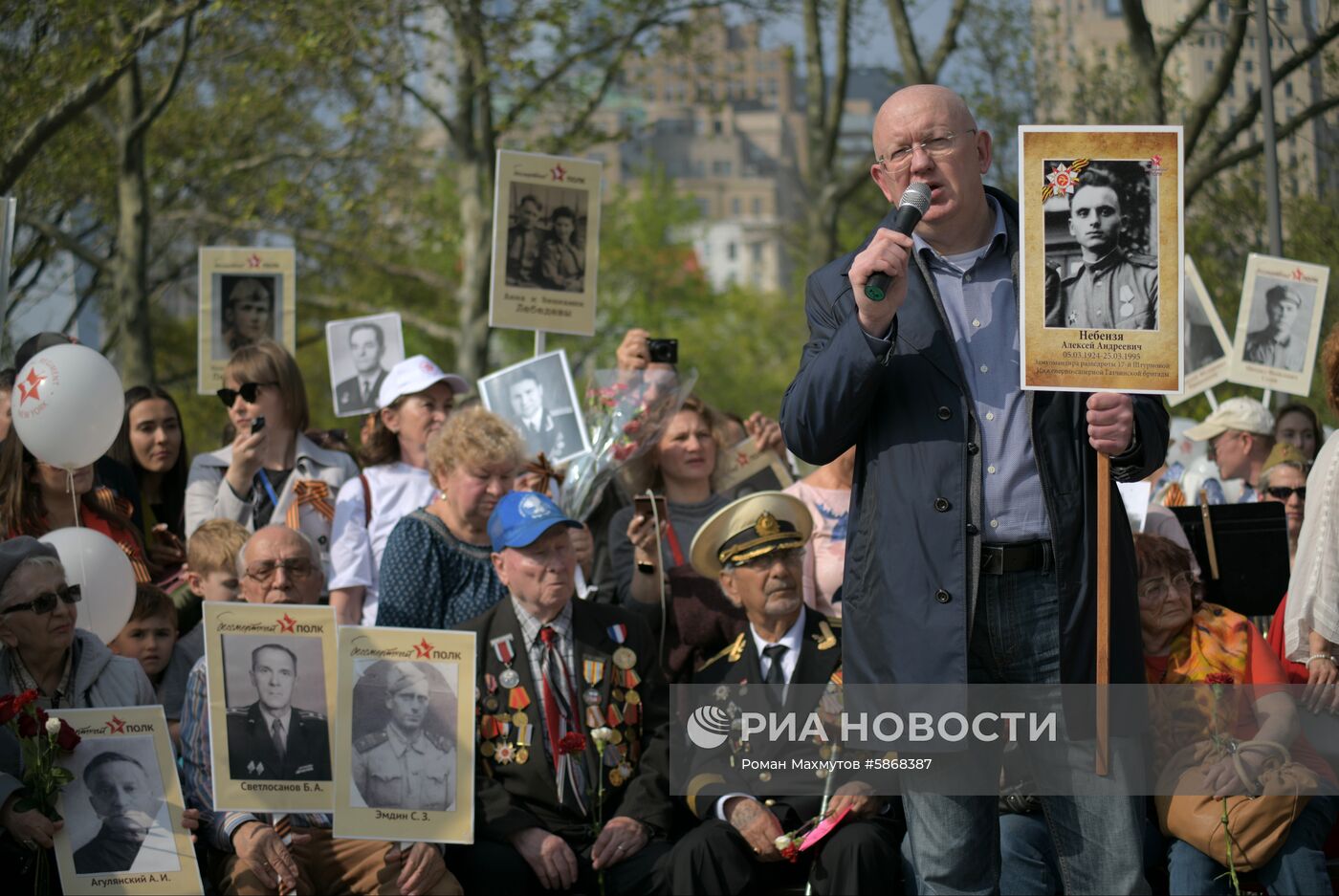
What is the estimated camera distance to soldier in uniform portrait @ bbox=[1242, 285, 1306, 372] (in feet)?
30.6

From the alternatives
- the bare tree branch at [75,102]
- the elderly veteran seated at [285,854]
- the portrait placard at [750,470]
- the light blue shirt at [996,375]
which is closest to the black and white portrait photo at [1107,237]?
the light blue shirt at [996,375]

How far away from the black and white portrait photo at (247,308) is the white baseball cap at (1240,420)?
541 cm

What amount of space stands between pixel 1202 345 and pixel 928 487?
21.9 feet

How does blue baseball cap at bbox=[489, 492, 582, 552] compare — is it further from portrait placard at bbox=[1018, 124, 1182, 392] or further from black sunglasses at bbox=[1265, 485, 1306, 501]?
black sunglasses at bbox=[1265, 485, 1306, 501]

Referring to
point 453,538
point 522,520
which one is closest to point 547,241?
point 453,538

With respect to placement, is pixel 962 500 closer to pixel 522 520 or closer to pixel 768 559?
pixel 768 559

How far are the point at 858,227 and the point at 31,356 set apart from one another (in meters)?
22.1

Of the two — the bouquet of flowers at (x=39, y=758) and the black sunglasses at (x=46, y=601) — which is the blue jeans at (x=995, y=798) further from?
the black sunglasses at (x=46, y=601)

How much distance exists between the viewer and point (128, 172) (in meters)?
17.6

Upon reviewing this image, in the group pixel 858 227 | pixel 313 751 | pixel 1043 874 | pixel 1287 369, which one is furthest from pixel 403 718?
pixel 858 227

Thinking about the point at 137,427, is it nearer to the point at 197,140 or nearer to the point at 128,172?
the point at 128,172

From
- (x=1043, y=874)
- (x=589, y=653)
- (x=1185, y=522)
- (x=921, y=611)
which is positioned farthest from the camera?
(x=1185, y=522)

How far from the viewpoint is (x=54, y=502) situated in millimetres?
6734

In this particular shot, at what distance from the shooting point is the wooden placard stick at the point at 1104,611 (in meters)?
3.64
